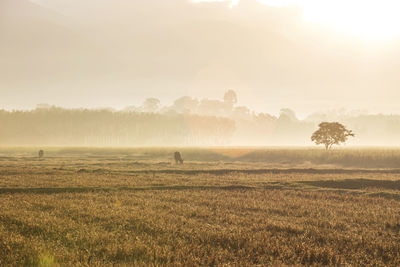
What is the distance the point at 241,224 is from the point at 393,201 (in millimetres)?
11825

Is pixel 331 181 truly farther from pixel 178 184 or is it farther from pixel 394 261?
pixel 394 261

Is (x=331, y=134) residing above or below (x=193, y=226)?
above

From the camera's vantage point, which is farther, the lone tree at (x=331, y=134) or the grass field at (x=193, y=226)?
the lone tree at (x=331, y=134)

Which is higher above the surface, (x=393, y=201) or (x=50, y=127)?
(x=50, y=127)

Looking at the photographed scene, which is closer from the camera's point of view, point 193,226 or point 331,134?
point 193,226

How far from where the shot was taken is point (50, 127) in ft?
555

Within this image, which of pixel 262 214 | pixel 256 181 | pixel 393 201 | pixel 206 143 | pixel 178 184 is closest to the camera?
pixel 262 214

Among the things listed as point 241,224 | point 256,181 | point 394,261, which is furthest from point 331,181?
point 394,261

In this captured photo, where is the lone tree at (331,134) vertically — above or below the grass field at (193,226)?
above

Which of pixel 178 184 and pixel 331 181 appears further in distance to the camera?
pixel 331 181

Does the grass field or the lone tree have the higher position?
the lone tree

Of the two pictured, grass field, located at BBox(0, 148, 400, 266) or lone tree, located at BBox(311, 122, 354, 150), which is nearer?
grass field, located at BBox(0, 148, 400, 266)

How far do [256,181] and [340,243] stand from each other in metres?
18.2

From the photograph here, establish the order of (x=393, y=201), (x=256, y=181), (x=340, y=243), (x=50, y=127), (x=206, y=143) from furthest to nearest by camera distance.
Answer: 1. (x=206, y=143)
2. (x=50, y=127)
3. (x=256, y=181)
4. (x=393, y=201)
5. (x=340, y=243)
